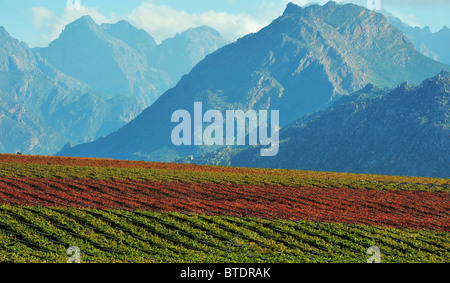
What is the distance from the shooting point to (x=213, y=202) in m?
45.9

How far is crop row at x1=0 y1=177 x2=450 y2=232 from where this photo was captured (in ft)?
131

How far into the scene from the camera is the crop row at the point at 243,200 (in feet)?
131

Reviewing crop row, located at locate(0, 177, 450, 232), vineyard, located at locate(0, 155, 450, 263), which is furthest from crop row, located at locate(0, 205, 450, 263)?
crop row, located at locate(0, 177, 450, 232)

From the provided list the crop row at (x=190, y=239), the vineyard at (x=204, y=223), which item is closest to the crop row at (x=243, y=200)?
the vineyard at (x=204, y=223)

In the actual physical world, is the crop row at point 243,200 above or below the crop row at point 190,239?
above

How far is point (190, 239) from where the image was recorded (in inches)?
1195

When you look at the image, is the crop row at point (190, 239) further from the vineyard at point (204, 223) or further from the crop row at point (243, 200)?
the crop row at point (243, 200)

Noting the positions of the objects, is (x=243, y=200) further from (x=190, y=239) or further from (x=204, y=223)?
(x=190, y=239)

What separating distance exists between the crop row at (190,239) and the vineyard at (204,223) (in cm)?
6

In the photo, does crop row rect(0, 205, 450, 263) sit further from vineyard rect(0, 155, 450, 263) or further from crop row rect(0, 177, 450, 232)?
crop row rect(0, 177, 450, 232)

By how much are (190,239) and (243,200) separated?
18.8 metres

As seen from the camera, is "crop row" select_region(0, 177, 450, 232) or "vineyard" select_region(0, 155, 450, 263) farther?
"crop row" select_region(0, 177, 450, 232)

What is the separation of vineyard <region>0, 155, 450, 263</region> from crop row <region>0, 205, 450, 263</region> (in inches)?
2.4

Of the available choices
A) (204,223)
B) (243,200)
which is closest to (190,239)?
(204,223)
